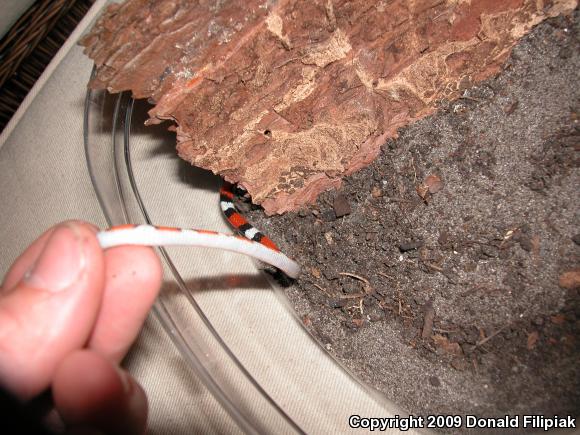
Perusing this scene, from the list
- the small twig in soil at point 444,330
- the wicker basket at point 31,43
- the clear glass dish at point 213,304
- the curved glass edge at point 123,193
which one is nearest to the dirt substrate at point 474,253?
the small twig in soil at point 444,330

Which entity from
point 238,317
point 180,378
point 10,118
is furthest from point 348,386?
point 10,118

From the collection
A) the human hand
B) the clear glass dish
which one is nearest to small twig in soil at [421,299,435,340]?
the clear glass dish

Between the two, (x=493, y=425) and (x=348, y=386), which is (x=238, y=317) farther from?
(x=493, y=425)

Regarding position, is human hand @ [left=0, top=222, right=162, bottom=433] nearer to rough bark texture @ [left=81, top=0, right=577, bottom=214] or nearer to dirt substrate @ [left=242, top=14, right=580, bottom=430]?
rough bark texture @ [left=81, top=0, right=577, bottom=214]

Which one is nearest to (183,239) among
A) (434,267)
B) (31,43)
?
(434,267)

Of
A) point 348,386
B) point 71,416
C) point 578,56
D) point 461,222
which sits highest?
point 71,416

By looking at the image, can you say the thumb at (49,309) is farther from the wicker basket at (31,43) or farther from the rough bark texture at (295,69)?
the wicker basket at (31,43)
